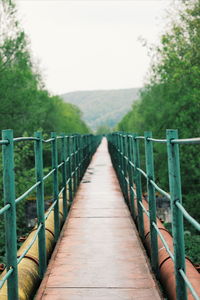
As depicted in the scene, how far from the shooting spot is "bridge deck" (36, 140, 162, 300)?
12.8 feet

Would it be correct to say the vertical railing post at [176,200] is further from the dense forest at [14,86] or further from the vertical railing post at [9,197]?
the dense forest at [14,86]

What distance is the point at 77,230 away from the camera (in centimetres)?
645

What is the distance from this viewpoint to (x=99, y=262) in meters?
4.79

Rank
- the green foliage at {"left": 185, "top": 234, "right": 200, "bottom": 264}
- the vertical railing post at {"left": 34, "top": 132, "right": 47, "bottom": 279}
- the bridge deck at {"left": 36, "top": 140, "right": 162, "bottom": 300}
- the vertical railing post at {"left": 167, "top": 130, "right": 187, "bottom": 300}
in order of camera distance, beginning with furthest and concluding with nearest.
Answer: the green foliage at {"left": 185, "top": 234, "right": 200, "bottom": 264} → the vertical railing post at {"left": 34, "top": 132, "right": 47, "bottom": 279} → the bridge deck at {"left": 36, "top": 140, "right": 162, "bottom": 300} → the vertical railing post at {"left": 167, "top": 130, "right": 187, "bottom": 300}

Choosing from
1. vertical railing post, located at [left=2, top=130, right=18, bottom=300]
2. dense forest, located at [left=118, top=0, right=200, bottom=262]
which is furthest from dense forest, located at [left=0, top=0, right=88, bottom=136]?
vertical railing post, located at [left=2, top=130, right=18, bottom=300]

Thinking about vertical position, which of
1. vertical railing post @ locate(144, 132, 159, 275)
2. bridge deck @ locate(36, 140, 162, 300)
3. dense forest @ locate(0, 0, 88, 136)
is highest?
dense forest @ locate(0, 0, 88, 136)

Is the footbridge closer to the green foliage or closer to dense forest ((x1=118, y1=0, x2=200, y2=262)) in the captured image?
the green foliage

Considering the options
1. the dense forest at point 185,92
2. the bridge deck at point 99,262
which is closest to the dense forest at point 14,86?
the dense forest at point 185,92

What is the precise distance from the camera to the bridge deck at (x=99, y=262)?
3.89 meters

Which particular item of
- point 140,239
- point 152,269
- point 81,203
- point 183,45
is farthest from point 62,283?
point 183,45

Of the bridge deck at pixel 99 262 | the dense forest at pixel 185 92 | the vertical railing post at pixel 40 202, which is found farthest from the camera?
the dense forest at pixel 185 92

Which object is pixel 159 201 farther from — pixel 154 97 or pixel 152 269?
pixel 152 269

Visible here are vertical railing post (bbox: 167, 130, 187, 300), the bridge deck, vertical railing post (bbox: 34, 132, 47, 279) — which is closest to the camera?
vertical railing post (bbox: 167, 130, 187, 300)

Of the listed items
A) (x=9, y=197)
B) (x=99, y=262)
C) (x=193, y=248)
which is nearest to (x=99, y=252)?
(x=99, y=262)
